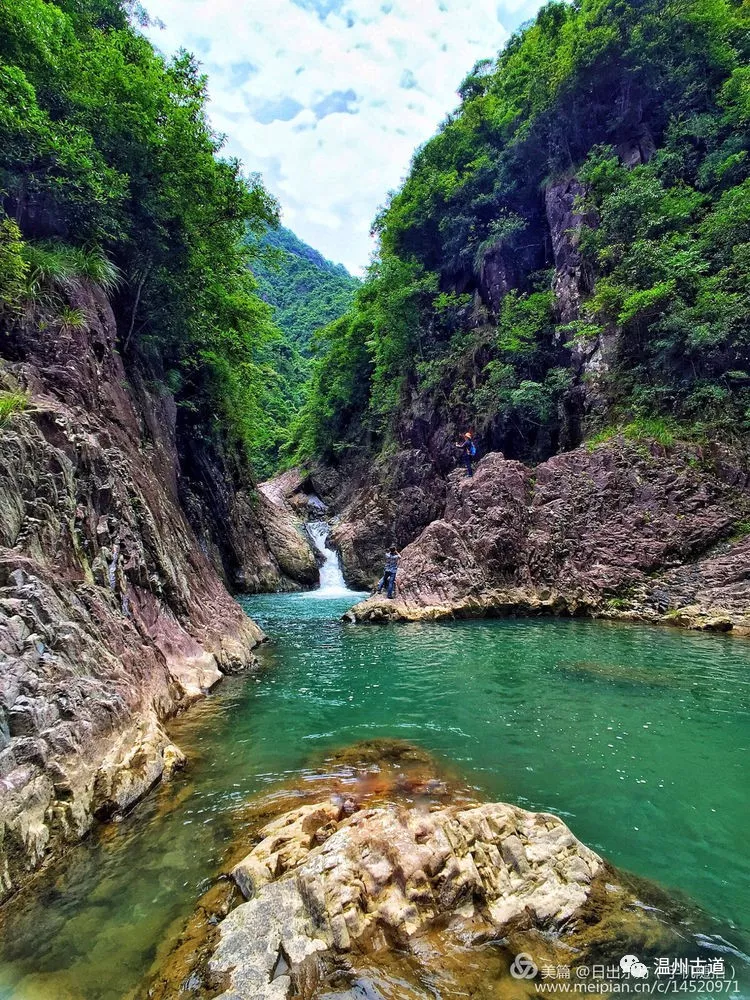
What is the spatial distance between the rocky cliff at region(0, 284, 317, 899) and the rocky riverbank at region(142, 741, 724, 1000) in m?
1.74

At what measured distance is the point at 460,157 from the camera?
29.0m

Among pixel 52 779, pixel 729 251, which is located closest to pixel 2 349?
pixel 52 779

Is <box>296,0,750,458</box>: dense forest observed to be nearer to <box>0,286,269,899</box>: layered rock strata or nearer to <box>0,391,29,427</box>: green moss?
<box>0,286,269,899</box>: layered rock strata

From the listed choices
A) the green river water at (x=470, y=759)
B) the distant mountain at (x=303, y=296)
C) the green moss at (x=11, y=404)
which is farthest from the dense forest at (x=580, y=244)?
the distant mountain at (x=303, y=296)

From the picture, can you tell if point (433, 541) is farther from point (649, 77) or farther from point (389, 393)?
point (649, 77)

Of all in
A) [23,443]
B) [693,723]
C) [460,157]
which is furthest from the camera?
[460,157]

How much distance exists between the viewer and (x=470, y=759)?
6.35 metres

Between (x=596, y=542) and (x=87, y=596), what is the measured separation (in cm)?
1554

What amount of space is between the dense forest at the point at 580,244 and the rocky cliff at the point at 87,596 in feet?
51.2

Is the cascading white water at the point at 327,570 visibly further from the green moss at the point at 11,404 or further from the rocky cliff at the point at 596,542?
the green moss at the point at 11,404

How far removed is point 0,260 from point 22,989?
939 centimetres

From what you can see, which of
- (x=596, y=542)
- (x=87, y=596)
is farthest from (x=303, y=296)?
(x=87, y=596)

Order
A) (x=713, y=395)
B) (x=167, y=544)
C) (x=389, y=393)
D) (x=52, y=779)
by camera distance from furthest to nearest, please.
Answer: (x=389, y=393)
(x=713, y=395)
(x=167, y=544)
(x=52, y=779)

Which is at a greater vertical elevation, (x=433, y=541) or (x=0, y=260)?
(x=0, y=260)
